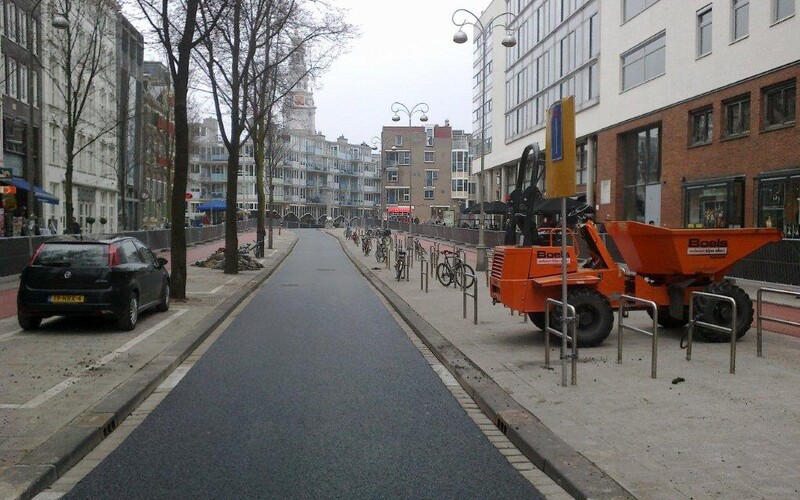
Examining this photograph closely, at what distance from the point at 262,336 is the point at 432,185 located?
111145 mm

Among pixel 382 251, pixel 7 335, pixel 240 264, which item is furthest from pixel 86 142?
pixel 7 335

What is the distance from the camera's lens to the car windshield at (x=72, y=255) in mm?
12234

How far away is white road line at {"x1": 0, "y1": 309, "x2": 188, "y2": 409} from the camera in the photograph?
Result: 291 inches

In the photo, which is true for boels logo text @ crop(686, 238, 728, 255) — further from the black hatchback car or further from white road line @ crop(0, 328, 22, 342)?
white road line @ crop(0, 328, 22, 342)

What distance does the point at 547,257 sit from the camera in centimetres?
1069

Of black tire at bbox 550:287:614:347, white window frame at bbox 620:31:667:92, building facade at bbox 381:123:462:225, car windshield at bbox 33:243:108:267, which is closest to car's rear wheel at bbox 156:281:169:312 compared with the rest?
car windshield at bbox 33:243:108:267

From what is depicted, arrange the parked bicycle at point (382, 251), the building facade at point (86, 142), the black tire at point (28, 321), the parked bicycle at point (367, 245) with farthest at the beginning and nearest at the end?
the building facade at point (86, 142) → the parked bicycle at point (367, 245) → the parked bicycle at point (382, 251) → the black tire at point (28, 321)

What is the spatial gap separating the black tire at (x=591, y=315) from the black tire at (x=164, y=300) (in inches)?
306

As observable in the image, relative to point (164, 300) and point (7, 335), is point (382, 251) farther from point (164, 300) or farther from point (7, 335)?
point (7, 335)


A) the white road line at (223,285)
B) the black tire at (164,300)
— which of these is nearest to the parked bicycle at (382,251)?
the white road line at (223,285)

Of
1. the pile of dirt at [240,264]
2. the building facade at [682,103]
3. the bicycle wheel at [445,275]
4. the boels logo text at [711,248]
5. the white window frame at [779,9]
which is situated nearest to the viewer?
the boels logo text at [711,248]

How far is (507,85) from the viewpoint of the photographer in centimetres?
5969

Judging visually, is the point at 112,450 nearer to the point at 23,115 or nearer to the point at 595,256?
the point at 595,256

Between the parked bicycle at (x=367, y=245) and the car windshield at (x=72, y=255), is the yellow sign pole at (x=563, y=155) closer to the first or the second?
the car windshield at (x=72, y=255)
